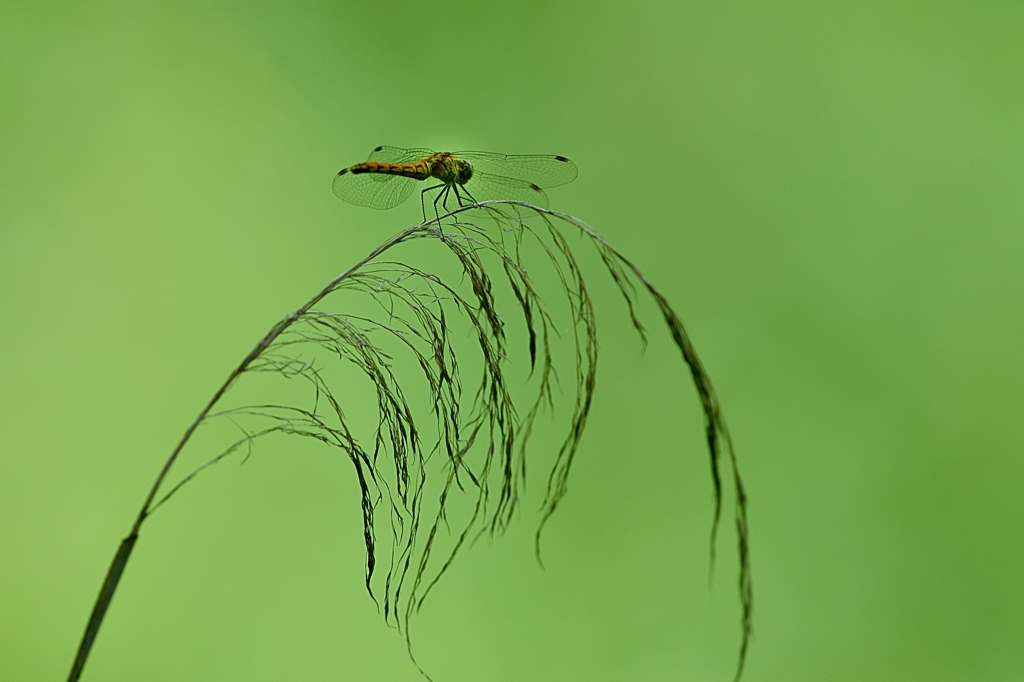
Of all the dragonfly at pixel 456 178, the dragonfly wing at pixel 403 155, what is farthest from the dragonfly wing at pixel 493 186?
the dragonfly wing at pixel 403 155

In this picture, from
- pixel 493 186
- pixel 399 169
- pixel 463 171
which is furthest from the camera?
pixel 493 186

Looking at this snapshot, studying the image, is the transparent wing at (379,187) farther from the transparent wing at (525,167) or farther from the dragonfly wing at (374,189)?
the transparent wing at (525,167)

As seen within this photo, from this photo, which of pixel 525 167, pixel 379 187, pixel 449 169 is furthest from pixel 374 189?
pixel 525 167

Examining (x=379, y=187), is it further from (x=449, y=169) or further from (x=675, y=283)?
(x=675, y=283)

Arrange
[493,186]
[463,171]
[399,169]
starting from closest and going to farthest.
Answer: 1. [399,169]
2. [463,171]
3. [493,186]

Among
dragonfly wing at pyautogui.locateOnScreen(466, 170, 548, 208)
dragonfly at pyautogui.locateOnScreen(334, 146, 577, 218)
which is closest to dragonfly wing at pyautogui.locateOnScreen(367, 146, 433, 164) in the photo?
dragonfly at pyautogui.locateOnScreen(334, 146, 577, 218)

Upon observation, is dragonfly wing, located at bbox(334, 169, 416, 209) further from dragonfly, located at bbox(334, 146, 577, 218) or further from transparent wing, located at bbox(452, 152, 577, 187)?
transparent wing, located at bbox(452, 152, 577, 187)
